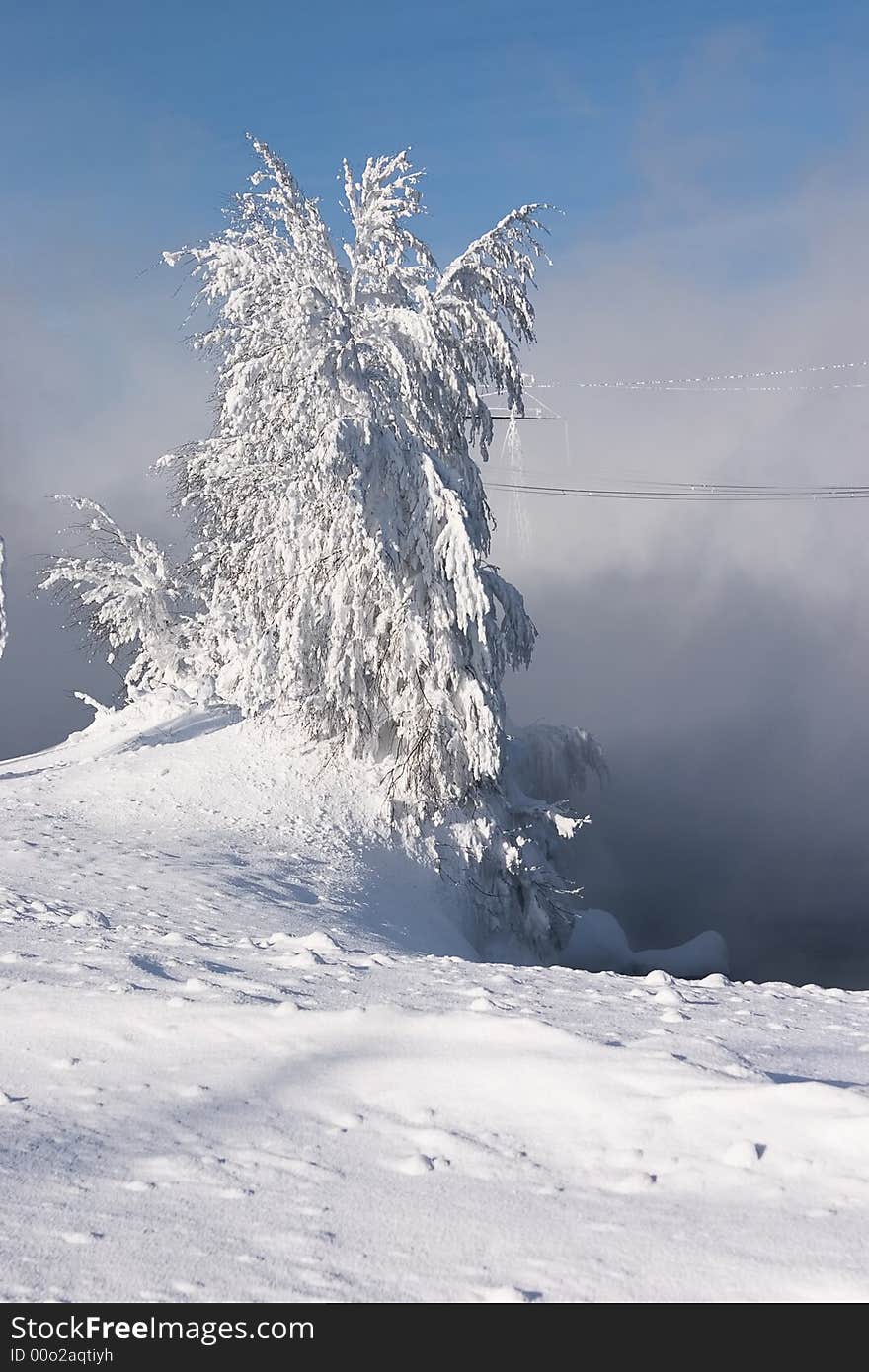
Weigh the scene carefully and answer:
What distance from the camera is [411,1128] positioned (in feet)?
13.2

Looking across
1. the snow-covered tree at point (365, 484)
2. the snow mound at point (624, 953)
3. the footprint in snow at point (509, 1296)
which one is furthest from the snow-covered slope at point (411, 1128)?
the snow mound at point (624, 953)

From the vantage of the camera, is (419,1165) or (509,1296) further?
(419,1165)

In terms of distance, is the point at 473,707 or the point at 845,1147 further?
the point at 473,707

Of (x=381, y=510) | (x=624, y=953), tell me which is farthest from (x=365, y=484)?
(x=624, y=953)

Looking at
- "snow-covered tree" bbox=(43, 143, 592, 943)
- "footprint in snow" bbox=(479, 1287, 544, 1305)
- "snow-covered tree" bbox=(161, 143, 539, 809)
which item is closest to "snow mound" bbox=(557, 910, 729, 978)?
"snow-covered tree" bbox=(43, 143, 592, 943)

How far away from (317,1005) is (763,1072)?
7.13 ft

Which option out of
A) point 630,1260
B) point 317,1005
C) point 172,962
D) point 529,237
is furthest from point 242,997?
point 529,237

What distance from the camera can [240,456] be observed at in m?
15.2

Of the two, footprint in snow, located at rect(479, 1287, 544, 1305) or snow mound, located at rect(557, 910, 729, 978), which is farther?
snow mound, located at rect(557, 910, 729, 978)

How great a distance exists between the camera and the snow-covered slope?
2.99m

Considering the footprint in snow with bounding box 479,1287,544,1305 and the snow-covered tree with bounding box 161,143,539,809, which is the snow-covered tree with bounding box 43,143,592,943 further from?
the footprint in snow with bounding box 479,1287,544,1305

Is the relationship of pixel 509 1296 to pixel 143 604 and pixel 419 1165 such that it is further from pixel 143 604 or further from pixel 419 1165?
pixel 143 604

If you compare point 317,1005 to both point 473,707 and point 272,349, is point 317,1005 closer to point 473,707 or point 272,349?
point 473,707

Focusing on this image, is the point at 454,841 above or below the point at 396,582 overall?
below
